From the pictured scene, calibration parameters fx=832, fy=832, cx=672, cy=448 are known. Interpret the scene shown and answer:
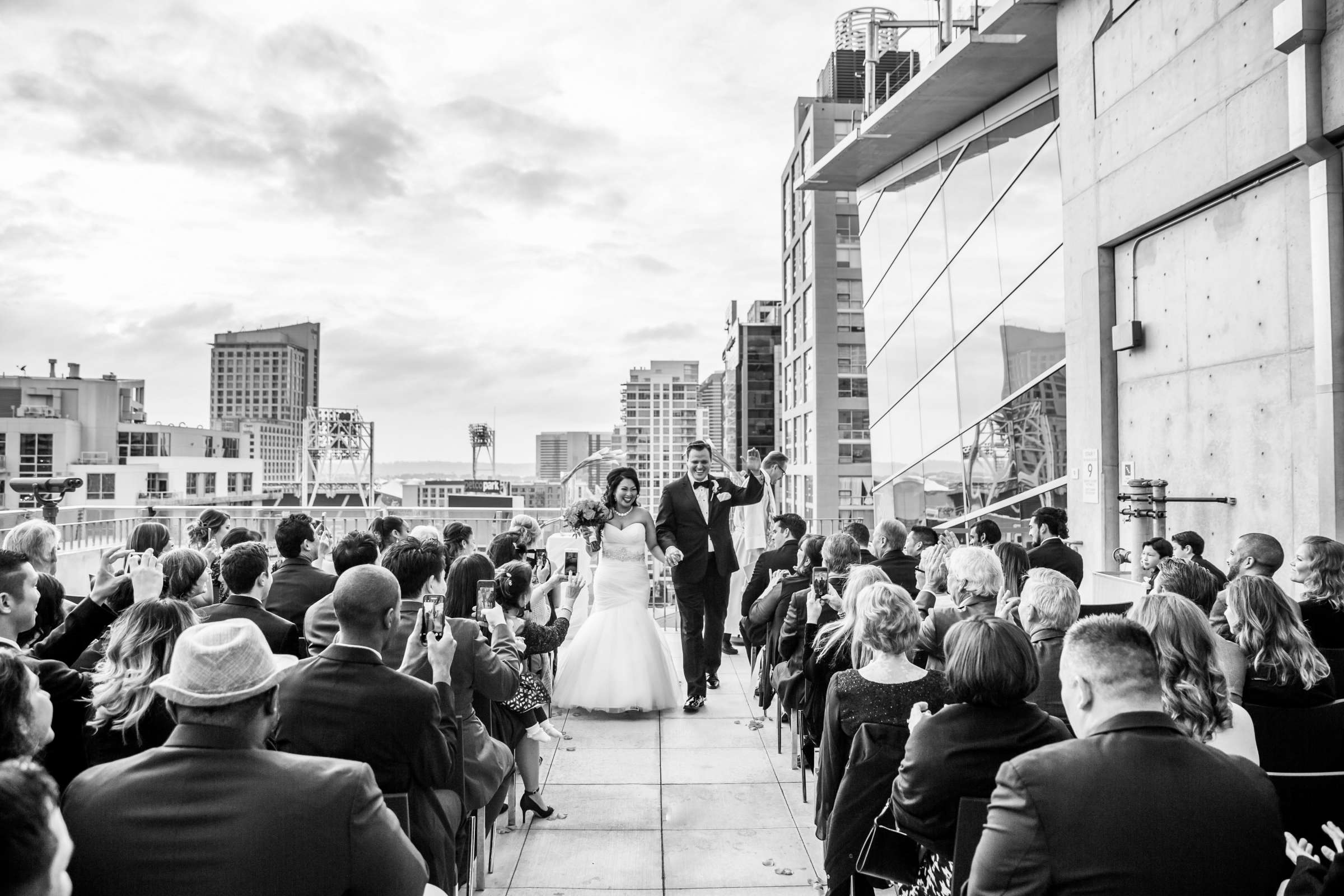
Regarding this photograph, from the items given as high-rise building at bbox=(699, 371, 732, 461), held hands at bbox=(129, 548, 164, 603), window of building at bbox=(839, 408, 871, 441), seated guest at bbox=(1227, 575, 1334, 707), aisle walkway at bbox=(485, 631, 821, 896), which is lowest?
aisle walkway at bbox=(485, 631, 821, 896)

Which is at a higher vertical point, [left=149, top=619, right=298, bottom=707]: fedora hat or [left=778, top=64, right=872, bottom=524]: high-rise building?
[left=778, top=64, right=872, bottom=524]: high-rise building

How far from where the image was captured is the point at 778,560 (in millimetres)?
6676

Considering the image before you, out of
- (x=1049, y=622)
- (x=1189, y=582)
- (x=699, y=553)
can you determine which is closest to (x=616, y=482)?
(x=699, y=553)

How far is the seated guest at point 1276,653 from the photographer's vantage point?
2982mm

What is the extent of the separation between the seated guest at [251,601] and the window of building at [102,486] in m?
72.4

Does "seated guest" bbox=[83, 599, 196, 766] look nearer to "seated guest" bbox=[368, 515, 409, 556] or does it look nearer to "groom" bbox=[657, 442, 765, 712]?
"seated guest" bbox=[368, 515, 409, 556]

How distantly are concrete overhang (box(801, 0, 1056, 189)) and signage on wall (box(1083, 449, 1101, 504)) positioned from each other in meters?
5.21

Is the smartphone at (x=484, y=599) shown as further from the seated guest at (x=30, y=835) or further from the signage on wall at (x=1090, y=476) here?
the signage on wall at (x=1090, y=476)

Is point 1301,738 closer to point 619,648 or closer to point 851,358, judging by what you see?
point 619,648

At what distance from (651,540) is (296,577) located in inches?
111

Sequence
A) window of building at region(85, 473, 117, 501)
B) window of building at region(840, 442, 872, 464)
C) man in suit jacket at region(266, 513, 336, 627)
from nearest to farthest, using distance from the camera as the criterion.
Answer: man in suit jacket at region(266, 513, 336, 627) → window of building at region(840, 442, 872, 464) → window of building at region(85, 473, 117, 501)

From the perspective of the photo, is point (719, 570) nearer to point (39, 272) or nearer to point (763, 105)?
point (763, 105)

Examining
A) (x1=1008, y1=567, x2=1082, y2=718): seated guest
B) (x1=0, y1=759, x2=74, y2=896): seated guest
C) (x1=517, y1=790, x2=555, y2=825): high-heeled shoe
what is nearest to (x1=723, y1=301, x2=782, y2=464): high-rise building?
(x1=517, y1=790, x2=555, y2=825): high-heeled shoe

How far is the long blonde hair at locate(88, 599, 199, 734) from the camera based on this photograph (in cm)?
247
